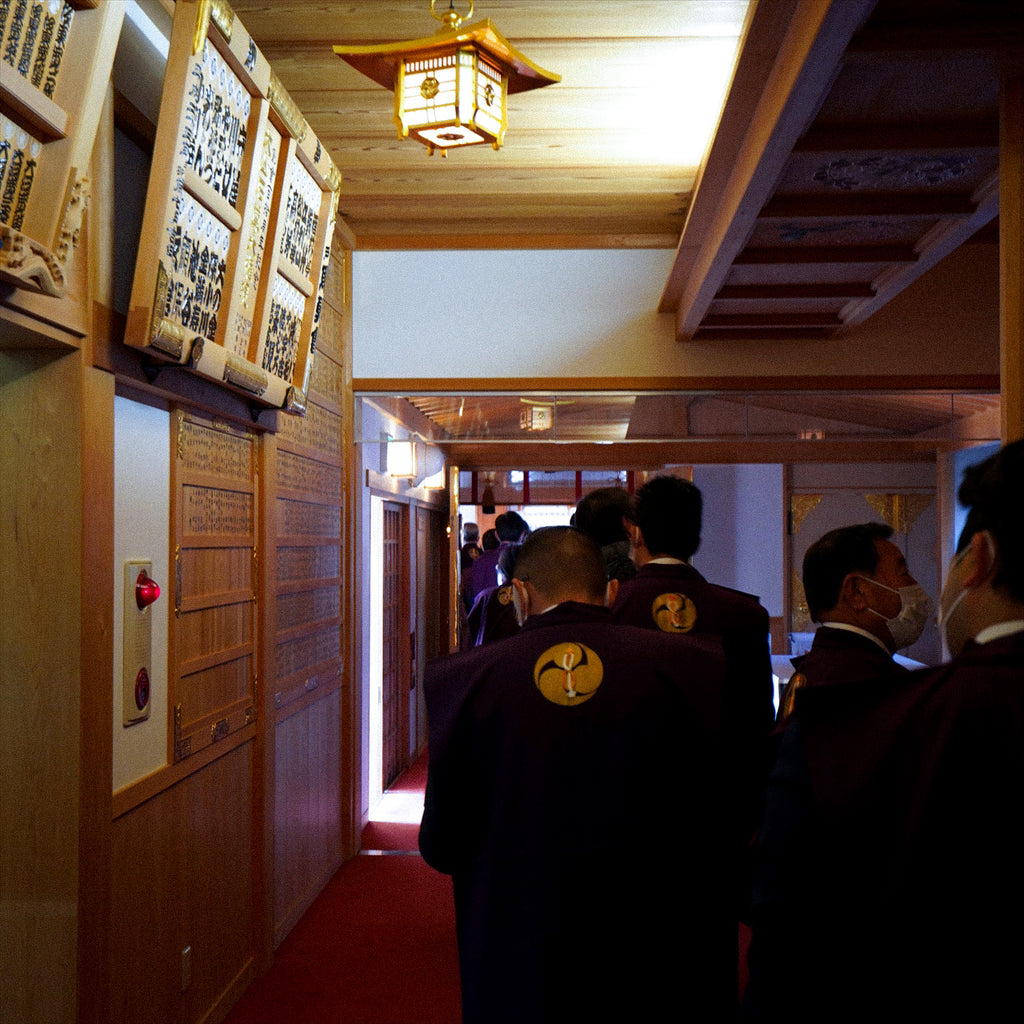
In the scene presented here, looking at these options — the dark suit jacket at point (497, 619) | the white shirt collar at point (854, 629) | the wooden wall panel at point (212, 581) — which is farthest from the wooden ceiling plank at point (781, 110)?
the wooden wall panel at point (212, 581)

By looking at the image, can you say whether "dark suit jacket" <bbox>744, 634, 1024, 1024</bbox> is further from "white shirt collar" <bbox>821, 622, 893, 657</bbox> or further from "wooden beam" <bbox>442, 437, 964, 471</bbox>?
"wooden beam" <bbox>442, 437, 964, 471</bbox>

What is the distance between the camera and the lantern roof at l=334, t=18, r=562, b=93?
2.73 m

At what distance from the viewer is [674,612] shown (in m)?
3.30

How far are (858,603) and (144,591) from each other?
1.86 m

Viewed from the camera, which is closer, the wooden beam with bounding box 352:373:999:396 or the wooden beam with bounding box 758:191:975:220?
the wooden beam with bounding box 758:191:975:220

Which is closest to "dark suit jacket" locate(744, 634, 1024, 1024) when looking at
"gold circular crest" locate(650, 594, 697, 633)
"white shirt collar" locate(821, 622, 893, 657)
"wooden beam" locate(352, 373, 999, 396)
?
"white shirt collar" locate(821, 622, 893, 657)

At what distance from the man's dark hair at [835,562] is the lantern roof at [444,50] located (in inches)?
61.2

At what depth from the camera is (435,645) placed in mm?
8945

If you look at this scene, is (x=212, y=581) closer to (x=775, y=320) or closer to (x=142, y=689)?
(x=142, y=689)

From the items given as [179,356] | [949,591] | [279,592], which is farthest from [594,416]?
[949,591]

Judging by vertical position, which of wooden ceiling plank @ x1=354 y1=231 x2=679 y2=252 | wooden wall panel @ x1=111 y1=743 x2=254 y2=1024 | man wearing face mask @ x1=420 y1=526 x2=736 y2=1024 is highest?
wooden ceiling plank @ x1=354 y1=231 x2=679 y2=252

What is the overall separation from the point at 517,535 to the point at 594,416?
796 millimetres

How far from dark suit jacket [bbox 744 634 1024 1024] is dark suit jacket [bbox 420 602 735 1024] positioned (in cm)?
77

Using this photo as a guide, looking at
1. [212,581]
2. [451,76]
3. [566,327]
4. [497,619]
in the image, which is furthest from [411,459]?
[451,76]
